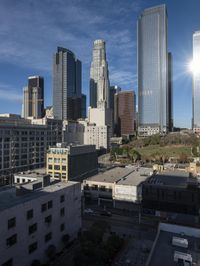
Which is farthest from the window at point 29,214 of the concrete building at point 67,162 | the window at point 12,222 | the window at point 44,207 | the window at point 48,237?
the concrete building at point 67,162

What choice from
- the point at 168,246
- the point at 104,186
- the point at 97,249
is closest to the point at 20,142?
the point at 104,186

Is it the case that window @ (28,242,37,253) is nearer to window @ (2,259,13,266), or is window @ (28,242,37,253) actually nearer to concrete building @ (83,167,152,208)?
window @ (2,259,13,266)

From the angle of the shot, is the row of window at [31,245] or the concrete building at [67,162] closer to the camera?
the row of window at [31,245]

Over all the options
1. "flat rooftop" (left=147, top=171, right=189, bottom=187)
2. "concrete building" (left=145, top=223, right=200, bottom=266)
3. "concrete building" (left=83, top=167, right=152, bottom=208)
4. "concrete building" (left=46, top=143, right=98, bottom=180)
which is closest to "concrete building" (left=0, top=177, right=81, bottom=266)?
"concrete building" (left=145, top=223, right=200, bottom=266)

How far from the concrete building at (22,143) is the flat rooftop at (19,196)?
2569 inches

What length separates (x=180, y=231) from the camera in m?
37.0

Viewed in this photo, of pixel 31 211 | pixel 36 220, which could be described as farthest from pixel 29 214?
pixel 36 220

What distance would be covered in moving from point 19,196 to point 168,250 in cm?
2368

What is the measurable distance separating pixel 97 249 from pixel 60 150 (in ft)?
180

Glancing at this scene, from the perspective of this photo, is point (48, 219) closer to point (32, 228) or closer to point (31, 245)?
point (32, 228)

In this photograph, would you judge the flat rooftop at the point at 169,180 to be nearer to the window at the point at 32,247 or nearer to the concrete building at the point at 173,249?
the concrete building at the point at 173,249

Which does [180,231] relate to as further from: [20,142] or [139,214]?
[20,142]

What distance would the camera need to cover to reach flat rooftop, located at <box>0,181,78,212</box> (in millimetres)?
34844

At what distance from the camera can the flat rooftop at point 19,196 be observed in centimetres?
3484
